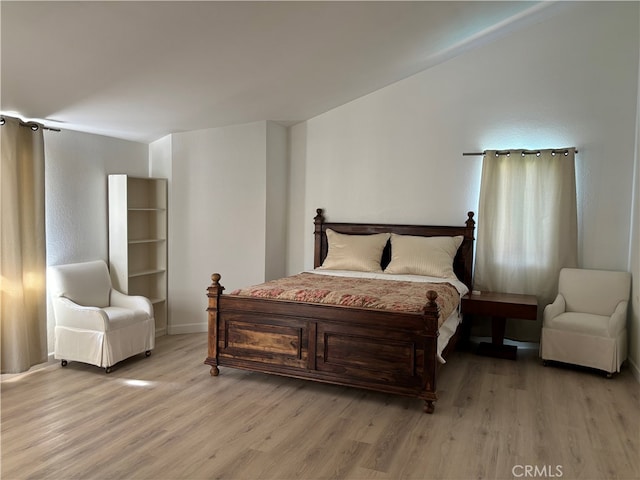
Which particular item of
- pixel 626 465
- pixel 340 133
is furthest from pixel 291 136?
pixel 626 465

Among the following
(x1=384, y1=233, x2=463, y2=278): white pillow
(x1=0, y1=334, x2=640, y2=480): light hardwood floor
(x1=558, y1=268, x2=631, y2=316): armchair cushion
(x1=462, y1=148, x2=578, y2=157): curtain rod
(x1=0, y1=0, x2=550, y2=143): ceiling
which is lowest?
(x1=0, y1=334, x2=640, y2=480): light hardwood floor

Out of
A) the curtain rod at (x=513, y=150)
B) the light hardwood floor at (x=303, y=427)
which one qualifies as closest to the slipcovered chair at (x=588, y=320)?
the light hardwood floor at (x=303, y=427)

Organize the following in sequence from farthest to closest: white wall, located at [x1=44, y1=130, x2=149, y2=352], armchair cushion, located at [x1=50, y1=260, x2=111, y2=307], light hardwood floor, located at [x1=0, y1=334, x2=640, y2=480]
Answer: white wall, located at [x1=44, y1=130, x2=149, y2=352]
armchair cushion, located at [x1=50, y1=260, x2=111, y2=307]
light hardwood floor, located at [x1=0, y1=334, x2=640, y2=480]

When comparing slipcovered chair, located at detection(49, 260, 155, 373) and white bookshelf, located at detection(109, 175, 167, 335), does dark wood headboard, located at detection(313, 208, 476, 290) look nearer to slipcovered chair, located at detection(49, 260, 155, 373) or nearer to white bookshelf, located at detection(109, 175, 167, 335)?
white bookshelf, located at detection(109, 175, 167, 335)

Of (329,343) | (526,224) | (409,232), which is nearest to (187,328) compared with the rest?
(329,343)

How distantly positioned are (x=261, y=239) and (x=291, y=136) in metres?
1.31

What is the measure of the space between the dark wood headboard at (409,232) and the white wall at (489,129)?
116mm

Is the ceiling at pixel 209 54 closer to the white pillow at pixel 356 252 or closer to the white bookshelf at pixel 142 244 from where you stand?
the white bookshelf at pixel 142 244

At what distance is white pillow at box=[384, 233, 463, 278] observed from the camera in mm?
4621

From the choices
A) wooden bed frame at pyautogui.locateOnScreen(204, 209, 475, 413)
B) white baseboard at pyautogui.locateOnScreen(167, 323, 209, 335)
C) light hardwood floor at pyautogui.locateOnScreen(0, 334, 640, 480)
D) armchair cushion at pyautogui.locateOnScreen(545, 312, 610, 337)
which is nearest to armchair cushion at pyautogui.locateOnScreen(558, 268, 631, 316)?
armchair cushion at pyautogui.locateOnScreen(545, 312, 610, 337)

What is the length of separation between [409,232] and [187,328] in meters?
2.55

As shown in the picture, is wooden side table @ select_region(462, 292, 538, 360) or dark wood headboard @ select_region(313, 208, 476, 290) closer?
wooden side table @ select_region(462, 292, 538, 360)

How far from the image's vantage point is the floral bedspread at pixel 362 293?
3363mm

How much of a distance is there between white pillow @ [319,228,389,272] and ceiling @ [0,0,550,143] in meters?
1.47
